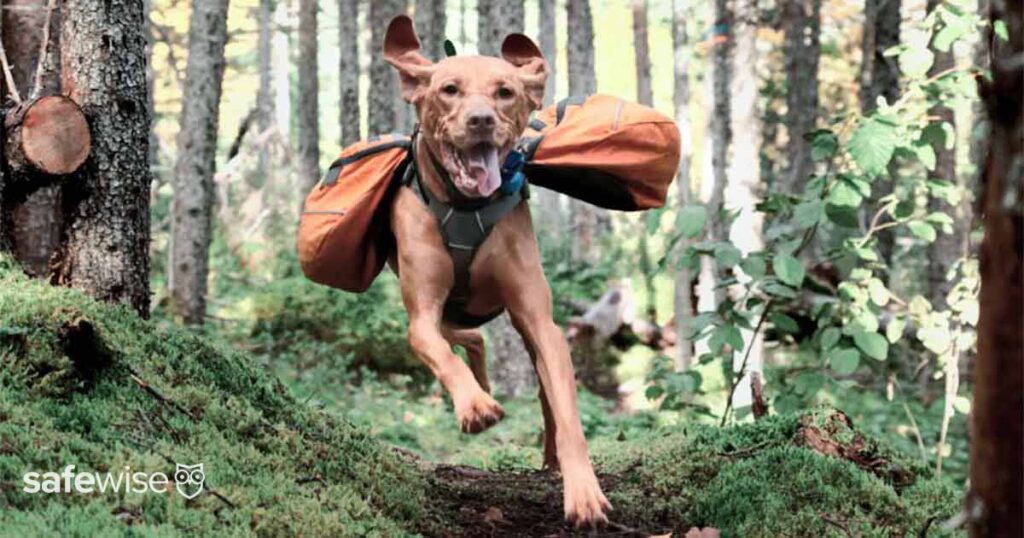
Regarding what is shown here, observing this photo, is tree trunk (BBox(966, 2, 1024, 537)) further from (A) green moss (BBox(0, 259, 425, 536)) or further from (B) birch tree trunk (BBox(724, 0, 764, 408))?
(B) birch tree trunk (BBox(724, 0, 764, 408))

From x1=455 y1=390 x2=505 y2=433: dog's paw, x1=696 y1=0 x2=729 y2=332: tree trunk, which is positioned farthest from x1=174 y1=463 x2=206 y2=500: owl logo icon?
x1=696 y1=0 x2=729 y2=332: tree trunk

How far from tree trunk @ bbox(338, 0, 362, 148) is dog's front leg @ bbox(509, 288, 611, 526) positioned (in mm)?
13128

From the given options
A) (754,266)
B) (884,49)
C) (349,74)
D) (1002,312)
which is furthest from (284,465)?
(349,74)

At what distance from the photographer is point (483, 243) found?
4688 mm

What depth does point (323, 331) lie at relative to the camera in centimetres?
1255

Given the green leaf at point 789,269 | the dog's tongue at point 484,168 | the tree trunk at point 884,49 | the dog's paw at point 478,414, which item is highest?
the tree trunk at point 884,49

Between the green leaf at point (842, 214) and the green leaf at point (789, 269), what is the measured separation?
0.34 metres

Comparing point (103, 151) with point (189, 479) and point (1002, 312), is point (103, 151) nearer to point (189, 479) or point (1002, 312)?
point (189, 479)

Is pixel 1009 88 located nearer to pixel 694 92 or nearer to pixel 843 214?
pixel 843 214

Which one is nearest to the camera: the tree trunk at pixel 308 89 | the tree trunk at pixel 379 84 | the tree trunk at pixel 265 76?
the tree trunk at pixel 379 84

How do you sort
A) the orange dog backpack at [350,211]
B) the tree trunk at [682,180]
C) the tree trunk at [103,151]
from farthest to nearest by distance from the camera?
the tree trunk at [682,180] < the orange dog backpack at [350,211] < the tree trunk at [103,151]

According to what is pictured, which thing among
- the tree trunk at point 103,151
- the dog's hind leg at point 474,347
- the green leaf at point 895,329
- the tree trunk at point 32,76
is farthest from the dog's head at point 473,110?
the green leaf at point 895,329

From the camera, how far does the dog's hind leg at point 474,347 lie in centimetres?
604

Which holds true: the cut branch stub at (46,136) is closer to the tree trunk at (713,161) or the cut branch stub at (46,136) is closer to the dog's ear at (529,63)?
the dog's ear at (529,63)
